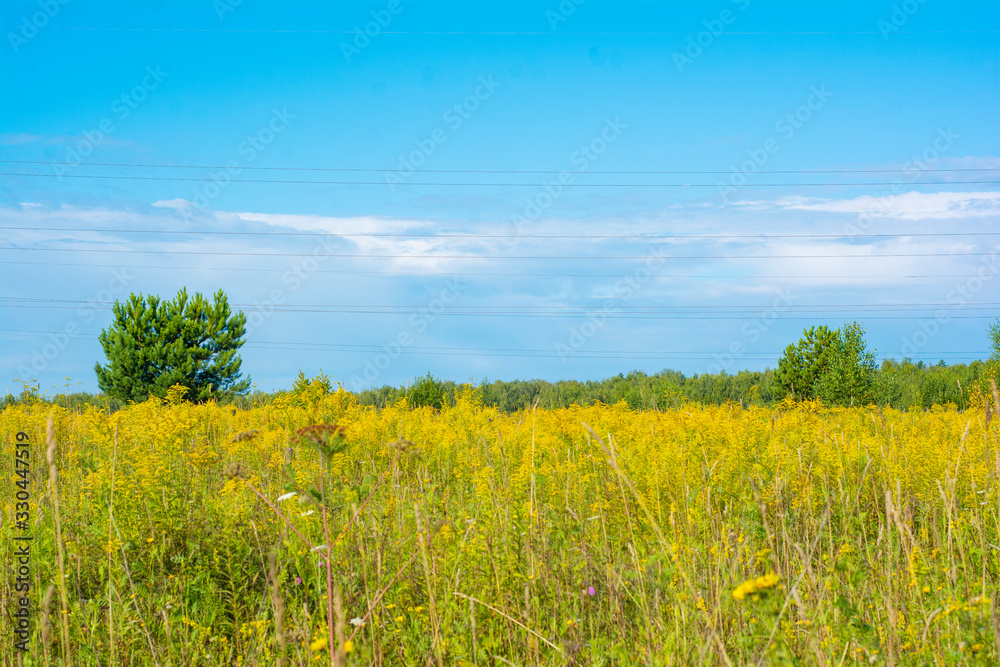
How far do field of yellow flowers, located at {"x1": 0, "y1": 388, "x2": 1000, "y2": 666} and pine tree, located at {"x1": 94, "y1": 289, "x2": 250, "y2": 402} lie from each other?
3021 centimetres

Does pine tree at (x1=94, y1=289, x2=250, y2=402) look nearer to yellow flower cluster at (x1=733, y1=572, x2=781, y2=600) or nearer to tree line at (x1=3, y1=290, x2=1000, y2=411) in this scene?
tree line at (x1=3, y1=290, x2=1000, y2=411)

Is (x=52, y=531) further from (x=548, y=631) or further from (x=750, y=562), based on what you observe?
(x=750, y=562)

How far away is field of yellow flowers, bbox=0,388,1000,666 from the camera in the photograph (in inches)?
82.7

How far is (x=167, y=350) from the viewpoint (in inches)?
1297

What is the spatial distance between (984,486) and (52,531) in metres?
6.30

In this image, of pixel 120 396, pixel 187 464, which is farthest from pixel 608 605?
pixel 120 396

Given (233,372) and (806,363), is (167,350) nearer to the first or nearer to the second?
(233,372)

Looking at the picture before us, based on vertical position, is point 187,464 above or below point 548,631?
above

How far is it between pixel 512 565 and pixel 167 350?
3457 centimetres

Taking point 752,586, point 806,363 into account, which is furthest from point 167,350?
point 752,586

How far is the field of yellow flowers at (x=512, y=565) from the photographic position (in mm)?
2100

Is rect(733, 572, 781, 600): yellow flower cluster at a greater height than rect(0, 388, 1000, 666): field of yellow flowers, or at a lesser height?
greater

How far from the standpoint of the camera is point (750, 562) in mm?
2471

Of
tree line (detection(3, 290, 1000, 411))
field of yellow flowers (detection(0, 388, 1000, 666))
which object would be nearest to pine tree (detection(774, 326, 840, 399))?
tree line (detection(3, 290, 1000, 411))
